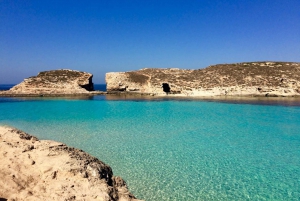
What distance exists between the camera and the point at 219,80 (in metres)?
48.6

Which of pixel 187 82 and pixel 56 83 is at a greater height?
pixel 56 83

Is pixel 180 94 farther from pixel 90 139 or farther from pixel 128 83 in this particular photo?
pixel 90 139

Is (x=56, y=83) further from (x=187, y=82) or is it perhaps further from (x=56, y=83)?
(x=187, y=82)

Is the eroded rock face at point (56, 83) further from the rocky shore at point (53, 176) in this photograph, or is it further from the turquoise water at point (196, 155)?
the rocky shore at point (53, 176)

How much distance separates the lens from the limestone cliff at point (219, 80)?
4366 cm

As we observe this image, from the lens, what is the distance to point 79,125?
1655 cm

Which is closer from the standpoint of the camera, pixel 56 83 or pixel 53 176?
pixel 53 176

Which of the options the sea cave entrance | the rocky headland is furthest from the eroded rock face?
the sea cave entrance

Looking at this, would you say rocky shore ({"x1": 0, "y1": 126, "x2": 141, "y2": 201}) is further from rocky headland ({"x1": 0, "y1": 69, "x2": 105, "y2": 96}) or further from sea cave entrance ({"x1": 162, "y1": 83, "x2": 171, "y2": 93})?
sea cave entrance ({"x1": 162, "y1": 83, "x2": 171, "y2": 93})

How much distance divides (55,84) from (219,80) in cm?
3486

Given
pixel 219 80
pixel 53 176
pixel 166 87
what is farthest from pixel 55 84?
pixel 53 176

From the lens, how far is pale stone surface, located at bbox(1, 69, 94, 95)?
5013cm

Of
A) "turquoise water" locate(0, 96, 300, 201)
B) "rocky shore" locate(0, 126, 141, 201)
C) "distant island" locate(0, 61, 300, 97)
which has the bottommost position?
"turquoise water" locate(0, 96, 300, 201)

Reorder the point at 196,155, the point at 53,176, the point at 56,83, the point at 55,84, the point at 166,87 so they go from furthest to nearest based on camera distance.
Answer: the point at 166,87
the point at 56,83
the point at 55,84
the point at 196,155
the point at 53,176
